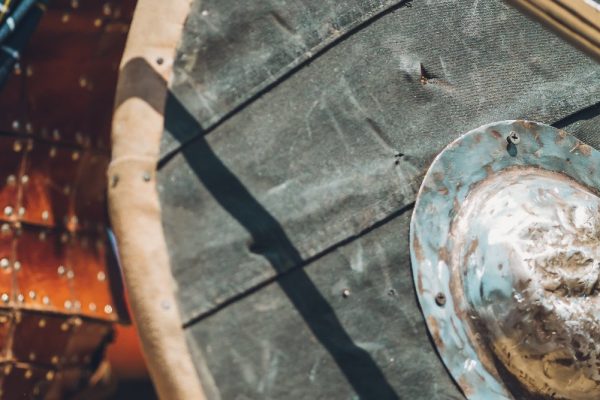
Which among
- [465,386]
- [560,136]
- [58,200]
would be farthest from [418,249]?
[58,200]

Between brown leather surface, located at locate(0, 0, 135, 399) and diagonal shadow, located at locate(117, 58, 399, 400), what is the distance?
0.39 meters

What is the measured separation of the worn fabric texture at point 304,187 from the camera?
1326 millimetres

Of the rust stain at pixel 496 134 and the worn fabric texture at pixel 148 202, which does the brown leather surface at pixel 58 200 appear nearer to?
the worn fabric texture at pixel 148 202

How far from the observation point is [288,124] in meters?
1.38

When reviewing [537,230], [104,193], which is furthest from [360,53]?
[104,193]

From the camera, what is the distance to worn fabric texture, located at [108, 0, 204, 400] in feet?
4.25

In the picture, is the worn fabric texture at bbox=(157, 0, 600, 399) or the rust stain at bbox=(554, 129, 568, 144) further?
the rust stain at bbox=(554, 129, 568, 144)

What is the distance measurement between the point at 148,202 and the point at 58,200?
462 millimetres

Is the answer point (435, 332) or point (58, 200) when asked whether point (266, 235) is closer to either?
point (435, 332)

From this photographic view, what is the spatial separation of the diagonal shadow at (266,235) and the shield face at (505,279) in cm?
11

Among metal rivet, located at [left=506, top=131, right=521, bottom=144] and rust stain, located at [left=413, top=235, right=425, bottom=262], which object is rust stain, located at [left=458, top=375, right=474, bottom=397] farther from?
metal rivet, located at [left=506, top=131, right=521, bottom=144]

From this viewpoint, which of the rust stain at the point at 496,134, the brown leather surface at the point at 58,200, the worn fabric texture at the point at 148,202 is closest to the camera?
the worn fabric texture at the point at 148,202

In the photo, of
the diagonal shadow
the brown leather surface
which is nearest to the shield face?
the diagonal shadow

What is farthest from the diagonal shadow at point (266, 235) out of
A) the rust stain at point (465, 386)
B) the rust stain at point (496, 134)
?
the rust stain at point (496, 134)
